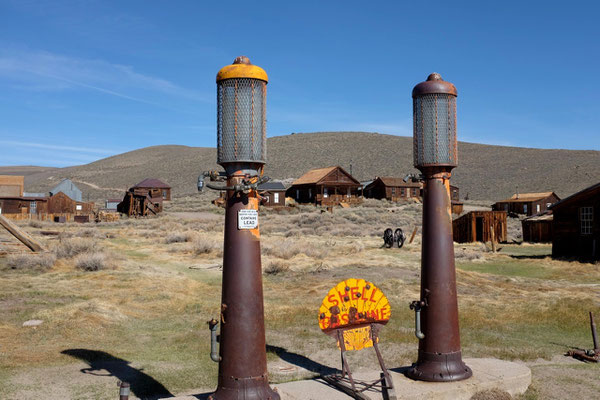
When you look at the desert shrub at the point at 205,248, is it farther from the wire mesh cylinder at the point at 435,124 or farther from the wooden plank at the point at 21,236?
the wire mesh cylinder at the point at 435,124

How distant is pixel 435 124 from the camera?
5613 millimetres

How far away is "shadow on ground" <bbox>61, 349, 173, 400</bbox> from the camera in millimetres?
5727

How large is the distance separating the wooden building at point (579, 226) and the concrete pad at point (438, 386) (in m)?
15.9

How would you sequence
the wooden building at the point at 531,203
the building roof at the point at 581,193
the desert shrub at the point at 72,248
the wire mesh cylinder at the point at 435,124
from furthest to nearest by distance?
the wooden building at the point at 531,203
the building roof at the point at 581,193
the desert shrub at the point at 72,248
the wire mesh cylinder at the point at 435,124

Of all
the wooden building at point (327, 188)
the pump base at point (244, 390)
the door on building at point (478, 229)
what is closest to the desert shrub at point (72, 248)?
the pump base at point (244, 390)

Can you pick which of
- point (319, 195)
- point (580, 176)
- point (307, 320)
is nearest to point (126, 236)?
point (307, 320)

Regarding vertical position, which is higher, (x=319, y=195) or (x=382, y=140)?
(x=382, y=140)

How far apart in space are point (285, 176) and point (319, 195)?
31.6m

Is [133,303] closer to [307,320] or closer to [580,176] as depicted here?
[307,320]

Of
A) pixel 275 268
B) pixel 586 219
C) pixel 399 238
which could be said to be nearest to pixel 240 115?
pixel 275 268

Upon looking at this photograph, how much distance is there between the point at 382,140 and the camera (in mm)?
107375

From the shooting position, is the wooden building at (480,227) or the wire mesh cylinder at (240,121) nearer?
the wire mesh cylinder at (240,121)

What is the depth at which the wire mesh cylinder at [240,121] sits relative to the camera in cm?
430

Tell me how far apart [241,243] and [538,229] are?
26.9 metres
